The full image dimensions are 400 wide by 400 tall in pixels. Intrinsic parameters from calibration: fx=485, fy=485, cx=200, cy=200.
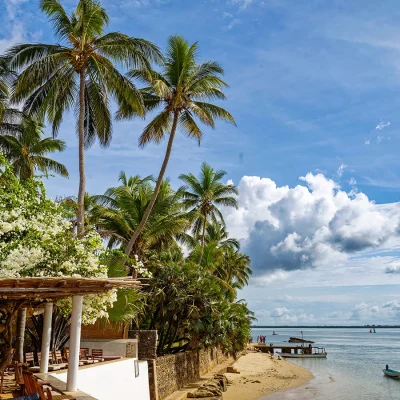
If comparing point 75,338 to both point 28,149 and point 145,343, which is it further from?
point 28,149

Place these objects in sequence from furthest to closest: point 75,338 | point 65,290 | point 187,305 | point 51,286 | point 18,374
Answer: point 187,305 < point 18,374 < point 75,338 < point 65,290 < point 51,286

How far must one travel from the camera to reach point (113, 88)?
18562mm

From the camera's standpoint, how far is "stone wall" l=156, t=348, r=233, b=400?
19598 mm

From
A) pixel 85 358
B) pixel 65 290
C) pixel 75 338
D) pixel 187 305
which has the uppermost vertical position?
pixel 187 305

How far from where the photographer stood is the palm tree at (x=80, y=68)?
17.1 meters

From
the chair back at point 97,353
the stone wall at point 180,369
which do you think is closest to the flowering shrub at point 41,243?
the chair back at point 97,353

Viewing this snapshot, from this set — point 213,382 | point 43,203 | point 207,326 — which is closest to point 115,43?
point 43,203

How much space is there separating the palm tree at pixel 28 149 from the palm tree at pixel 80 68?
6.70 metres

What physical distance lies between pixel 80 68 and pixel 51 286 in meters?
11.3

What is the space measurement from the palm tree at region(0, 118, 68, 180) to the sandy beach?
1647cm

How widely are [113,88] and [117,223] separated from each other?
8.24m

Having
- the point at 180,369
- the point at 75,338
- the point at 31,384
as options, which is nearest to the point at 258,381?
the point at 180,369

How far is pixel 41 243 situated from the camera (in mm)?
9664

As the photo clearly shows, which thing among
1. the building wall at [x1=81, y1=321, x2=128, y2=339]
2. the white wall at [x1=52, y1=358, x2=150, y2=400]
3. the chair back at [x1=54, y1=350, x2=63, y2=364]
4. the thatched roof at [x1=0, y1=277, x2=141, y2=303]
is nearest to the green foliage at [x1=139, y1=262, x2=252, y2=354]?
the building wall at [x1=81, y1=321, x2=128, y2=339]
